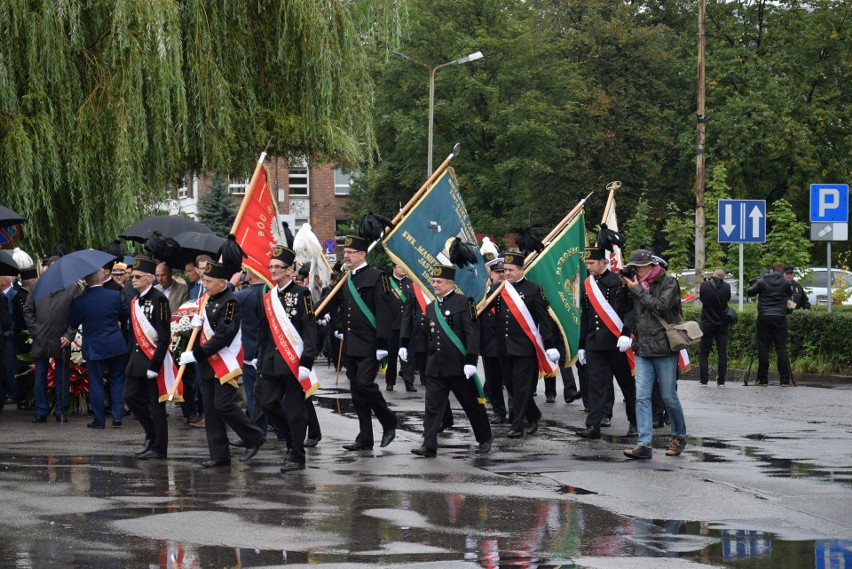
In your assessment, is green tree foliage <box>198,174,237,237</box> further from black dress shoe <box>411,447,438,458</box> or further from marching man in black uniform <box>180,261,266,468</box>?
marching man in black uniform <box>180,261,266,468</box>

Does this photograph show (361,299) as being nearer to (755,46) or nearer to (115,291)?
(115,291)

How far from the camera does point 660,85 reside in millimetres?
54375

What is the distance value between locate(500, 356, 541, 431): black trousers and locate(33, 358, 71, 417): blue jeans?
5.26m

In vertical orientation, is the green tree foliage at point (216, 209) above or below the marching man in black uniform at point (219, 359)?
above

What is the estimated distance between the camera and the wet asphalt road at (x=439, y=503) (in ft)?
26.2

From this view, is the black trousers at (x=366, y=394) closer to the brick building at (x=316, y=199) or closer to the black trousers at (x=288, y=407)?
the black trousers at (x=288, y=407)

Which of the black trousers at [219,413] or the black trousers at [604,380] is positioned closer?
the black trousers at [219,413]

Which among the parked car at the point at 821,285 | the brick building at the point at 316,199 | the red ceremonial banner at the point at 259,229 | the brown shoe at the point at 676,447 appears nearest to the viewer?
the brown shoe at the point at 676,447

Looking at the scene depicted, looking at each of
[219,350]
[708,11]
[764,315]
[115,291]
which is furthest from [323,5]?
[708,11]

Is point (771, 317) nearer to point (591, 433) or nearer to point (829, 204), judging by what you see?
point (829, 204)

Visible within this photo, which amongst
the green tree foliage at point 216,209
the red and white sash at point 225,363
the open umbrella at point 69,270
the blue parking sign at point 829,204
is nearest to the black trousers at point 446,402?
the red and white sash at point 225,363

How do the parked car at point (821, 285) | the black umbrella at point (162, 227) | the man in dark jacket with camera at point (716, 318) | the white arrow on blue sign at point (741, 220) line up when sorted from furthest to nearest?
the parked car at point (821, 285) → the white arrow on blue sign at point (741, 220) → the man in dark jacket with camera at point (716, 318) → the black umbrella at point (162, 227)

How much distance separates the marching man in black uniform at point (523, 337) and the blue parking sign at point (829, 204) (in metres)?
9.96

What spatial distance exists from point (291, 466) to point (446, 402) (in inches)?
80.1
